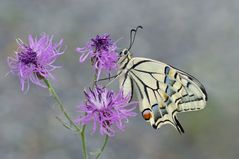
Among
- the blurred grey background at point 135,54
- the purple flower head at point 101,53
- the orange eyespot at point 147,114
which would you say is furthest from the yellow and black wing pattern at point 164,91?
the blurred grey background at point 135,54

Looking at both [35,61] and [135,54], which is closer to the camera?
[35,61]

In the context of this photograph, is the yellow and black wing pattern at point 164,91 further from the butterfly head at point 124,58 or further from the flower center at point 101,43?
the flower center at point 101,43

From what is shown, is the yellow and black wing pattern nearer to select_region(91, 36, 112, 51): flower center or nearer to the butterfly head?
the butterfly head

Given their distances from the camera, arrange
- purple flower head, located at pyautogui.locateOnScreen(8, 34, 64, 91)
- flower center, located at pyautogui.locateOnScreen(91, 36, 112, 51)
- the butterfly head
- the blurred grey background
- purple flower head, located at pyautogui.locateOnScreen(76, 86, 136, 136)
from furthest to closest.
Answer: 1. the blurred grey background
2. the butterfly head
3. flower center, located at pyautogui.locateOnScreen(91, 36, 112, 51)
4. purple flower head, located at pyautogui.locateOnScreen(8, 34, 64, 91)
5. purple flower head, located at pyautogui.locateOnScreen(76, 86, 136, 136)

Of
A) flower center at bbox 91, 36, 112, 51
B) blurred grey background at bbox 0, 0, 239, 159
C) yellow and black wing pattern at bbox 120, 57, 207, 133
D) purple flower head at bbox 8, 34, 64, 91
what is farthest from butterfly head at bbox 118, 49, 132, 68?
blurred grey background at bbox 0, 0, 239, 159

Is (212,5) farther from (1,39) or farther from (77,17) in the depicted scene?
(1,39)

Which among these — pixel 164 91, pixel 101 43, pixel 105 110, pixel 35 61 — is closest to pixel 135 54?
pixel 164 91

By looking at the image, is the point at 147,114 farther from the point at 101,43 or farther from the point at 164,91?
the point at 101,43
